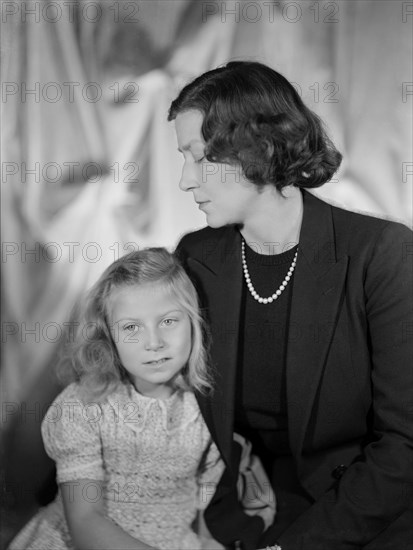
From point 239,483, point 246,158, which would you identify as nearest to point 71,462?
point 239,483

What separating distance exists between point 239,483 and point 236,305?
0.48m

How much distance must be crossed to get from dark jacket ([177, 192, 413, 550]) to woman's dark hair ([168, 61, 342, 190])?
5.5 inches

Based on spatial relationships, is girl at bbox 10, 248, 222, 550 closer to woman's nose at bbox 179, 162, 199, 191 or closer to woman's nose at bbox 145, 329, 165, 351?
woman's nose at bbox 145, 329, 165, 351

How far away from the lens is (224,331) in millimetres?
1679

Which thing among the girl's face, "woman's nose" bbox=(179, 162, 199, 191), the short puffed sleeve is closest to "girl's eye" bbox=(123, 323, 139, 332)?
the girl's face

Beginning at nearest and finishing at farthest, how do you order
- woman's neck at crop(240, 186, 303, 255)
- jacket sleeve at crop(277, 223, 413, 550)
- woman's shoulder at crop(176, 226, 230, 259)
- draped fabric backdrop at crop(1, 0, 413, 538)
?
jacket sleeve at crop(277, 223, 413, 550), woman's neck at crop(240, 186, 303, 255), woman's shoulder at crop(176, 226, 230, 259), draped fabric backdrop at crop(1, 0, 413, 538)

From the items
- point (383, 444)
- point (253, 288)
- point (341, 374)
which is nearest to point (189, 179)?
point (253, 288)

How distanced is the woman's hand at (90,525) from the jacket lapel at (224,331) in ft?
0.97

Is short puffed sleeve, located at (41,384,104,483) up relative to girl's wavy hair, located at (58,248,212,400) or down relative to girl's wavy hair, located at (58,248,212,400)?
down

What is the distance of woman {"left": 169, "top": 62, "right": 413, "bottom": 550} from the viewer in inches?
60.8

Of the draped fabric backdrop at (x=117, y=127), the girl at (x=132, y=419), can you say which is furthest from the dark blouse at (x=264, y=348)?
the draped fabric backdrop at (x=117, y=127)

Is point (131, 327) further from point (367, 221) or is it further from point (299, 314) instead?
point (367, 221)

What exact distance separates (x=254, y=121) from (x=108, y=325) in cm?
57

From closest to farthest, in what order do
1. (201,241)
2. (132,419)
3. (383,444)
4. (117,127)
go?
(383,444)
(132,419)
(201,241)
(117,127)
